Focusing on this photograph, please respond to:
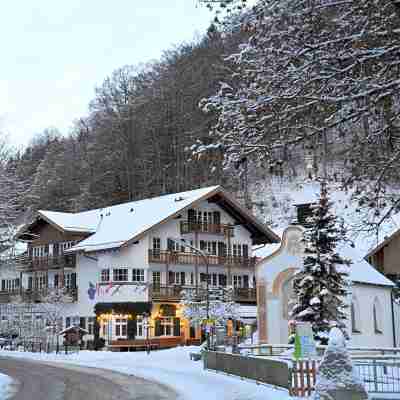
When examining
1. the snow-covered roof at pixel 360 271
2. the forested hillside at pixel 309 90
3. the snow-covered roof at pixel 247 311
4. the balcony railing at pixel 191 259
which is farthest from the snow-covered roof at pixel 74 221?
the forested hillside at pixel 309 90

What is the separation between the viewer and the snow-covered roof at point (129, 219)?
53.7 metres

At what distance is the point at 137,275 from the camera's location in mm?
53188

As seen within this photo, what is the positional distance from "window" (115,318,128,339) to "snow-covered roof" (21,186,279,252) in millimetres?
5370

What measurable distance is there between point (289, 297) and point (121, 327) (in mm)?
16444

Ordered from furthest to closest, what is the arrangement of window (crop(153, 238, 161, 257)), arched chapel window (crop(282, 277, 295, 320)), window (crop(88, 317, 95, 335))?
window (crop(153, 238, 161, 257))
window (crop(88, 317, 95, 335))
arched chapel window (crop(282, 277, 295, 320))

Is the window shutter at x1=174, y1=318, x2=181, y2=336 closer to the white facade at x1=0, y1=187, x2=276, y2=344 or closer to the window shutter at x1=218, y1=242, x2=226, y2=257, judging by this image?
the white facade at x1=0, y1=187, x2=276, y2=344

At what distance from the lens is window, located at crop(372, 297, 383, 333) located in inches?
1688

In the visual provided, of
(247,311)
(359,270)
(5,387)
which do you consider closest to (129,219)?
(247,311)

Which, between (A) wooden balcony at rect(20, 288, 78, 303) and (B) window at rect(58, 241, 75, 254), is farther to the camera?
(B) window at rect(58, 241, 75, 254)

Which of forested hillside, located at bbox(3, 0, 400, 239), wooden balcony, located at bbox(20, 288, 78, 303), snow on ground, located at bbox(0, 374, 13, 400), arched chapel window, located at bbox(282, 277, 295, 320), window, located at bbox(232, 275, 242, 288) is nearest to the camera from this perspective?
forested hillside, located at bbox(3, 0, 400, 239)

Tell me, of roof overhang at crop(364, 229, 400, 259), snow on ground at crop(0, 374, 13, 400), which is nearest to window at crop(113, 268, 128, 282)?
roof overhang at crop(364, 229, 400, 259)

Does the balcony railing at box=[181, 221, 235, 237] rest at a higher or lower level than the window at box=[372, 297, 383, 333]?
higher

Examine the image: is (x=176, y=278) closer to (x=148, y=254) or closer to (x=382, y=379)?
(x=148, y=254)

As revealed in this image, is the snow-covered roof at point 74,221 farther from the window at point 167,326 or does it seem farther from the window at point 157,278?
the window at point 167,326
